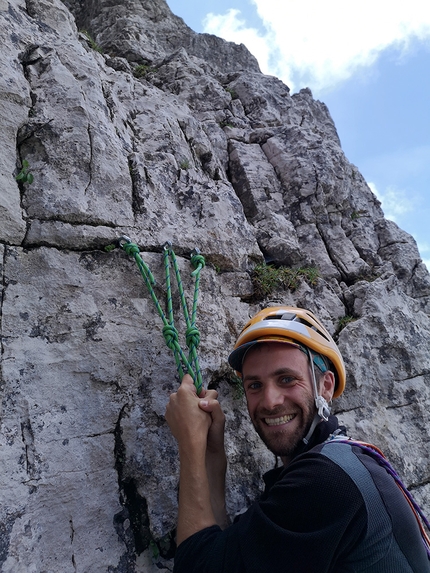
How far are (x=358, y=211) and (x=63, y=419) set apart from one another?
5.69 meters

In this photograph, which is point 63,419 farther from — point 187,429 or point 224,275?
point 224,275

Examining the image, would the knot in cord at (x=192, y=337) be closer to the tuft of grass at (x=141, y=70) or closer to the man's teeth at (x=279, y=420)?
the man's teeth at (x=279, y=420)

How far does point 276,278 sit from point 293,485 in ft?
9.01

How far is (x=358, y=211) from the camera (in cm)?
672

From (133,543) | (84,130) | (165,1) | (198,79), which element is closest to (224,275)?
(84,130)

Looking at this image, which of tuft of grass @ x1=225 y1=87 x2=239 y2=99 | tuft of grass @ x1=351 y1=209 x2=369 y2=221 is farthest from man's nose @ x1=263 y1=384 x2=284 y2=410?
tuft of grass @ x1=225 y1=87 x2=239 y2=99

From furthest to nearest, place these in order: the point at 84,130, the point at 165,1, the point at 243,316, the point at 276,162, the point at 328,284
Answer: the point at 165,1 < the point at 276,162 < the point at 328,284 < the point at 243,316 < the point at 84,130

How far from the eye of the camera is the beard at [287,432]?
263cm

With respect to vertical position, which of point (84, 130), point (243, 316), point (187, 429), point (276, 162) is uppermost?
point (276, 162)

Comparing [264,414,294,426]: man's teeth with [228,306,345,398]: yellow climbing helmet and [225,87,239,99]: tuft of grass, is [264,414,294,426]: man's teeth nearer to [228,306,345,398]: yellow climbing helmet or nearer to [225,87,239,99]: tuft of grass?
[228,306,345,398]: yellow climbing helmet

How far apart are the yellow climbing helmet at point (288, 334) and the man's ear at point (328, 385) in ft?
0.35

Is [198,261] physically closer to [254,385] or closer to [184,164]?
[254,385]

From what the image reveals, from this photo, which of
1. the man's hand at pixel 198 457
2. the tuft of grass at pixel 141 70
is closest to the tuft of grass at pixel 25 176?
the man's hand at pixel 198 457

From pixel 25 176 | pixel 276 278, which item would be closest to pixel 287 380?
pixel 276 278
